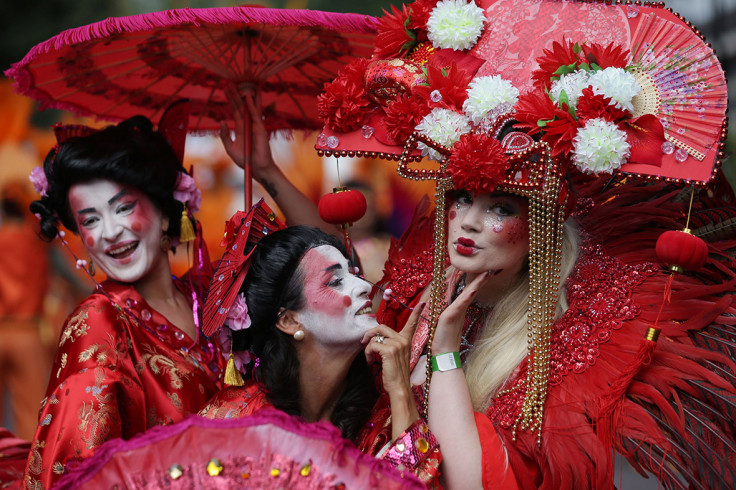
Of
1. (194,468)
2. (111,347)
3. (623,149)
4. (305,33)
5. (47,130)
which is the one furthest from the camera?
(47,130)

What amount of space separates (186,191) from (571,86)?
5.72 feet

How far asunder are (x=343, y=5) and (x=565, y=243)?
4.66 metres

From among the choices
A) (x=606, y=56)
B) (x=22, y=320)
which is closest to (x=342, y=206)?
(x=606, y=56)

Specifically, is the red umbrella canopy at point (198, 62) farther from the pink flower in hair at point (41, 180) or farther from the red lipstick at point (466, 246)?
the red lipstick at point (466, 246)

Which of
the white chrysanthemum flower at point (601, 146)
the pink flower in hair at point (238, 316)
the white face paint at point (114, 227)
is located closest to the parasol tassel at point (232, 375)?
the pink flower in hair at point (238, 316)

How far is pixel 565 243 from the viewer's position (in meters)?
2.90

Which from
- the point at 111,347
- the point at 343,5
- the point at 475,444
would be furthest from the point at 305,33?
the point at 343,5

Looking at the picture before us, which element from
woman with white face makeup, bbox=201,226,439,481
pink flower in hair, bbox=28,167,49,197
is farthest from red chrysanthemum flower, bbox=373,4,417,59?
pink flower in hair, bbox=28,167,49,197

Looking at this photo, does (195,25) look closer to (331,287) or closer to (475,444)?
(331,287)

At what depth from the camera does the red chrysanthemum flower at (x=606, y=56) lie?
2508mm

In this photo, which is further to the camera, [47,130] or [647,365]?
[47,130]

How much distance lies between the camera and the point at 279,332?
9.15 ft

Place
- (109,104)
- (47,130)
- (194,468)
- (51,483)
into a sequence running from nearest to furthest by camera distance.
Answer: (194,468) < (51,483) < (109,104) < (47,130)

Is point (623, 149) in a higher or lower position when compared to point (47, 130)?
lower
